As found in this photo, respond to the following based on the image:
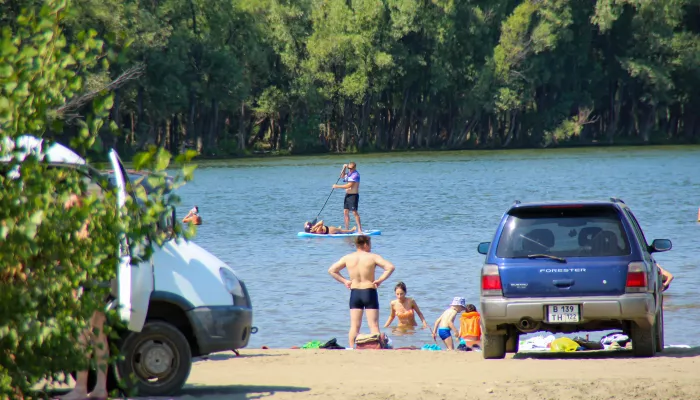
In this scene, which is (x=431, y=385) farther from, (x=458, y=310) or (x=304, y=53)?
(x=304, y=53)

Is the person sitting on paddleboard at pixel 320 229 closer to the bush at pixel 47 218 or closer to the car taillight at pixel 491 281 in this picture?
the car taillight at pixel 491 281

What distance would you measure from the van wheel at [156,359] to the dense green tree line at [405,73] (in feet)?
244

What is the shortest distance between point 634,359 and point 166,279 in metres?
4.84

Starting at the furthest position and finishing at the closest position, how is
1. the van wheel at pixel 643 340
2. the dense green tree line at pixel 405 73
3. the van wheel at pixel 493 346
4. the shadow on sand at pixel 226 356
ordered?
the dense green tree line at pixel 405 73
the shadow on sand at pixel 226 356
the van wheel at pixel 493 346
the van wheel at pixel 643 340

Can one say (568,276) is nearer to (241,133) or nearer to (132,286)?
(132,286)

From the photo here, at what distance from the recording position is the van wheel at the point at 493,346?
1160 centimetres

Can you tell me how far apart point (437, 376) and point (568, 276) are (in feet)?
4.95

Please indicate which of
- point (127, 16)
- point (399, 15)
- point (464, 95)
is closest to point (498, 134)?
point (464, 95)

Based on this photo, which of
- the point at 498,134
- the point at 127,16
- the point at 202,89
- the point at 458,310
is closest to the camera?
the point at 458,310

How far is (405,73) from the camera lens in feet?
312

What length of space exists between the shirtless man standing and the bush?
824 cm

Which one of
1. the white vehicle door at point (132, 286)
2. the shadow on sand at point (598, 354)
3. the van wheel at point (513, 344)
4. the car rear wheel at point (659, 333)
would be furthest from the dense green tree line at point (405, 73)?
the white vehicle door at point (132, 286)

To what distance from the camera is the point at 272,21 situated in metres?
92.8

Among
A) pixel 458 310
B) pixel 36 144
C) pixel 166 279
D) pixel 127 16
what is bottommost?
pixel 458 310
